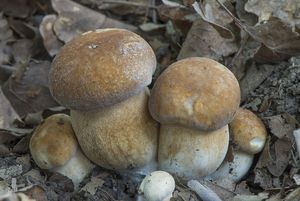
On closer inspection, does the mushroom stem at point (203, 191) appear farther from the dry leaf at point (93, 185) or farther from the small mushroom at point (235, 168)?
the dry leaf at point (93, 185)

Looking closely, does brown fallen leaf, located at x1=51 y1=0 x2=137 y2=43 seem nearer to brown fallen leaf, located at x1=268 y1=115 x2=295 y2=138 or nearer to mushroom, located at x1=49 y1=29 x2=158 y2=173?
mushroom, located at x1=49 y1=29 x2=158 y2=173

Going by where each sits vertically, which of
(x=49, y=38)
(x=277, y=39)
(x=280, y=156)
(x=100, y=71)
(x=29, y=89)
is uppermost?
Result: (x=100, y=71)

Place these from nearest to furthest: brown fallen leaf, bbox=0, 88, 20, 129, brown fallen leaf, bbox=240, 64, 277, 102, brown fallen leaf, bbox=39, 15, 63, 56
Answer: brown fallen leaf, bbox=240, 64, 277, 102, brown fallen leaf, bbox=0, 88, 20, 129, brown fallen leaf, bbox=39, 15, 63, 56

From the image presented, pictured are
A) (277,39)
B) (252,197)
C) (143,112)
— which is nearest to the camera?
(252,197)

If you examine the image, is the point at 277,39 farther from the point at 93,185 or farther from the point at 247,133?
the point at 93,185

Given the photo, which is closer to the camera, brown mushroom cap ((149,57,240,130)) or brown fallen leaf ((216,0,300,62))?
brown mushroom cap ((149,57,240,130))

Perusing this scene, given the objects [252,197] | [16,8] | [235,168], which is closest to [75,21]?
[16,8]

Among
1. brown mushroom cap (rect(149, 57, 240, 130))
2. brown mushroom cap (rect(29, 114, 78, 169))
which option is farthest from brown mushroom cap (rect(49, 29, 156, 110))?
brown mushroom cap (rect(29, 114, 78, 169))
